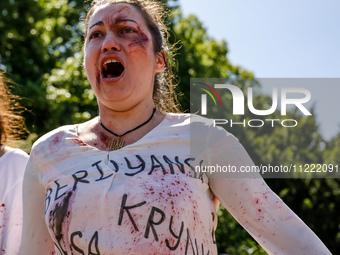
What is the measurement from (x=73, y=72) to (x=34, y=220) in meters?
11.7

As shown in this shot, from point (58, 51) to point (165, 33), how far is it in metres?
15.1

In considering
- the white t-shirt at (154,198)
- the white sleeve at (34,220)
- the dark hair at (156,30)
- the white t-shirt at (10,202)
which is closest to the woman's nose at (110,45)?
the dark hair at (156,30)

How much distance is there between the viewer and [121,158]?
7.67 ft

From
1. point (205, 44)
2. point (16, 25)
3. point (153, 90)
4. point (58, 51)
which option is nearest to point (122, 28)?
point (153, 90)

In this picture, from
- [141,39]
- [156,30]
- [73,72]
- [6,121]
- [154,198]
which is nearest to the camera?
[154,198]

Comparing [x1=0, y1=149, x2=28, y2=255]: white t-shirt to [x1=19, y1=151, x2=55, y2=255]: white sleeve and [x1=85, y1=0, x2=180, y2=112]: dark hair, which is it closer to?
[x1=19, y1=151, x2=55, y2=255]: white sleeve

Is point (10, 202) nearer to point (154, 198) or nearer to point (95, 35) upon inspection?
point (95, 35)

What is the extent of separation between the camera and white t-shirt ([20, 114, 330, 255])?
7.02 feet

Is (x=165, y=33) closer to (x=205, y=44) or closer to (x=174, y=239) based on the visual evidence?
(x=174, y=239)

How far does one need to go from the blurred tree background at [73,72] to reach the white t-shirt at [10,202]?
47.2 inches

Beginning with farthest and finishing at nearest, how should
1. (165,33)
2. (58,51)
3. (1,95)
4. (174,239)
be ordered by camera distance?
1. (58,51)
2. (1,95)
3. (165,33)
4. (174,239)

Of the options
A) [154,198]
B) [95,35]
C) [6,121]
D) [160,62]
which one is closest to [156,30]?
[160,62]

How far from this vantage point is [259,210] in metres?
2.23

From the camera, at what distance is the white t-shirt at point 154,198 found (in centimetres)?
214
